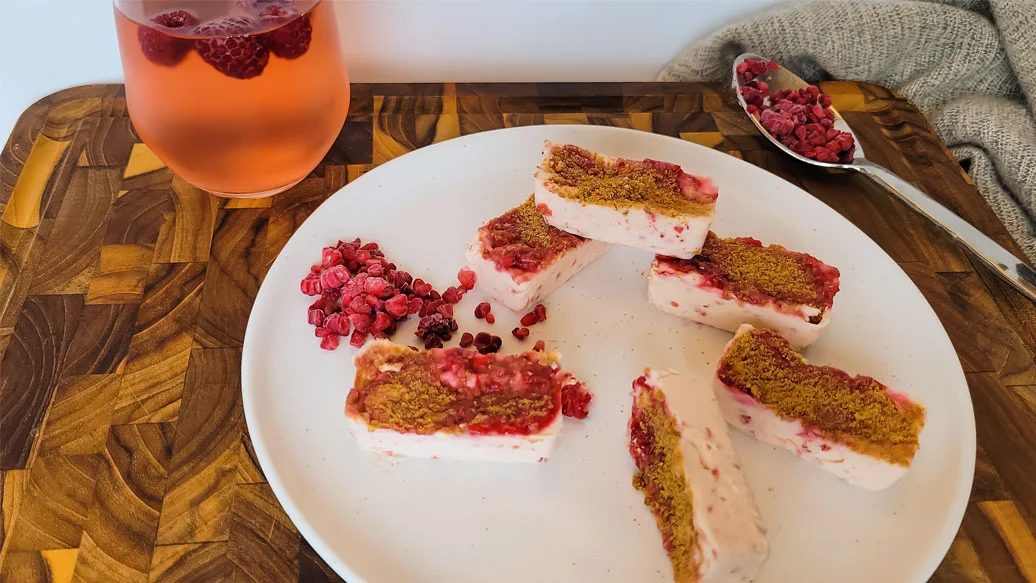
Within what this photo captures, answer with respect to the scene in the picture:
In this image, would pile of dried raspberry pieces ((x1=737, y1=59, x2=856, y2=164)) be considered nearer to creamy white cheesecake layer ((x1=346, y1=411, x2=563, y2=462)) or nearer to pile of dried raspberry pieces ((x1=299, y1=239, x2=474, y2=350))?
pile of dried raspberry pieces ((x1=299, y1=239, x2=474, y2=350))

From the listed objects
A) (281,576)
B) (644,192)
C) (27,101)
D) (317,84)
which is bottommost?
(281,576)

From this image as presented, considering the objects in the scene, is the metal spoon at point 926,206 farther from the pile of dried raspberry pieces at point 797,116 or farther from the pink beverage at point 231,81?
the pink beverage at point 231,81

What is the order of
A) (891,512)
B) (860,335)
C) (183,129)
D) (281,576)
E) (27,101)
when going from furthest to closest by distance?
(27,101)
(860,335)
(183,129)
(891,512)
(281,576)

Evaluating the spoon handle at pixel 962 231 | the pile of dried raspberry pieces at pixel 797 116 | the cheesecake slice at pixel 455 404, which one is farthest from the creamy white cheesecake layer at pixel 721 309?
the pile of dried raspberry pieces at pixel 797 116

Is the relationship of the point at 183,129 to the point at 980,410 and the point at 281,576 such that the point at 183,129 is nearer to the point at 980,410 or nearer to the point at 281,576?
the point at 281,576

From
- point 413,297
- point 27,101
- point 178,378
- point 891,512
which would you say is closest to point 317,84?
point 413,297

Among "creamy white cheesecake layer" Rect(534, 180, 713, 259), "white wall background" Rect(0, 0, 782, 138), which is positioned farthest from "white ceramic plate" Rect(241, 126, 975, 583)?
"white wall background" Rect(0, 0, 782, 138)
